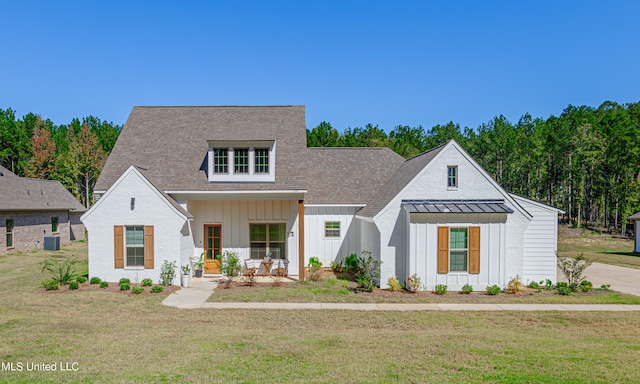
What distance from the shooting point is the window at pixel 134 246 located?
16.7m

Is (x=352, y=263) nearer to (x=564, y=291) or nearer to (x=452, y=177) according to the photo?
(x=452, y=177)

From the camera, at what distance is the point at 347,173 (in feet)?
78.2

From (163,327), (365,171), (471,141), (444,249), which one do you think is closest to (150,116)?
(365,171)

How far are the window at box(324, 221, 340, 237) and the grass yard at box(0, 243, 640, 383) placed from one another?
906cm

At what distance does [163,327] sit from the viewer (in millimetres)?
10852

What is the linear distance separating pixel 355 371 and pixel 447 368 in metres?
1.83

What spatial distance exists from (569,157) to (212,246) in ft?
173

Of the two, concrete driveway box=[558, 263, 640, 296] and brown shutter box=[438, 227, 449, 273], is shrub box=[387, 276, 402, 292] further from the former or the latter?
concrete driveway box=[558, 263, 640, 296]

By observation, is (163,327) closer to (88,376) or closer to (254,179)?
(88,376)

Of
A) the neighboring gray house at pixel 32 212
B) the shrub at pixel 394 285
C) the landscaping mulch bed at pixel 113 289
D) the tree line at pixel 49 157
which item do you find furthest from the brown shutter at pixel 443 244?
the tree line at pixel 49 157

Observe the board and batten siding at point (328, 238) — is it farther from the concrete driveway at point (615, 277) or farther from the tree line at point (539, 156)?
the tree line at point (539, 156)

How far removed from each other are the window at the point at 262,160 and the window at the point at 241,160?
0.46 m

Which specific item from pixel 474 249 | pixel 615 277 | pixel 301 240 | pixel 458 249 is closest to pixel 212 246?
pixel 301 240

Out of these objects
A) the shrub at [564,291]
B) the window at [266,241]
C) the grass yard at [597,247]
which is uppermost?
the window at [266,241]
